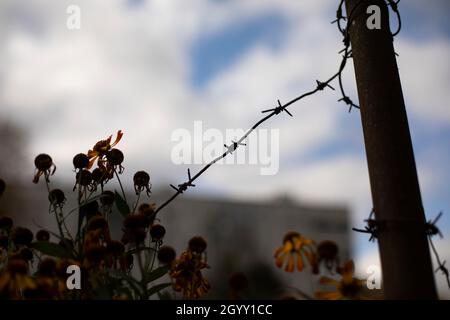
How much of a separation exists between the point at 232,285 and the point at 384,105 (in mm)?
364

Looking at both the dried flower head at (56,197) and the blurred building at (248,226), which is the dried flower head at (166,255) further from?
the blurred building at (248,226)

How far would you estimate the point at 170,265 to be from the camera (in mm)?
923

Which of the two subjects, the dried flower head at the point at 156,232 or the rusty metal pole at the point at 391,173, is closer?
the rusty metal pole at the point at 391,173

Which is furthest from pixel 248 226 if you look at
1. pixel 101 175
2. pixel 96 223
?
pixel 96 223

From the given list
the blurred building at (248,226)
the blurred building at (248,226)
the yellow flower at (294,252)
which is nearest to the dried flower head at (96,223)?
the yellow flower at (294,252)

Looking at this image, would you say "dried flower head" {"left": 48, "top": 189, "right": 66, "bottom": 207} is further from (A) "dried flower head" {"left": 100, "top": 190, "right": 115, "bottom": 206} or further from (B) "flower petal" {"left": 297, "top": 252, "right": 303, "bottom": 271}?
(B) "flower petal" {"left": 297, "top": 252, "right": 303, "bottom": 271}

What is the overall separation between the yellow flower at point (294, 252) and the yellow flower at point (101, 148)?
0.46m

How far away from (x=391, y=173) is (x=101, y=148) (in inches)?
24.0

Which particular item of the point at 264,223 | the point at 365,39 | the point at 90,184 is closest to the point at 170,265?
the point at 90,184

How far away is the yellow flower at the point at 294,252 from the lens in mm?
798

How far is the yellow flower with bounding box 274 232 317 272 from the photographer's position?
80 cm
